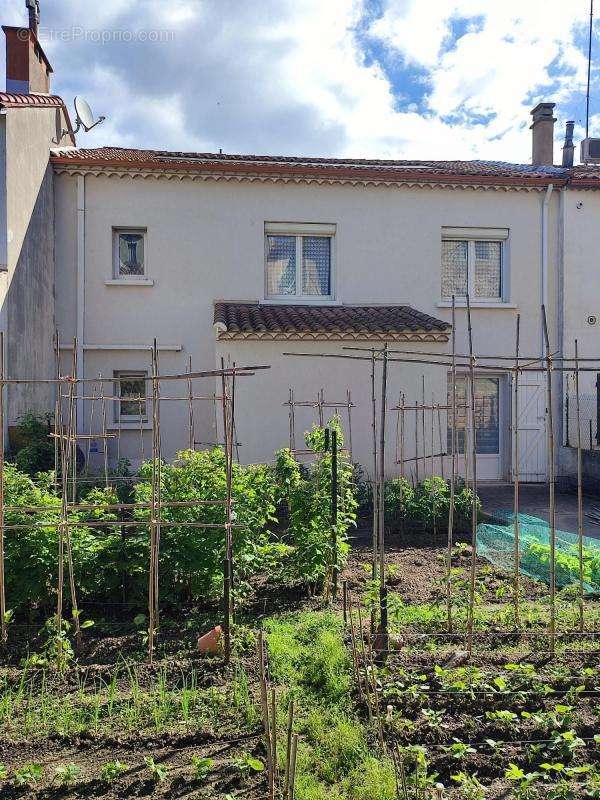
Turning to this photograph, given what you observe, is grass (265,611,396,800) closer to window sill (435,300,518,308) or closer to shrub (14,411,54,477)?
shrub (14,411,54,477)

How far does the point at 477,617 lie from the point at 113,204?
1007cm

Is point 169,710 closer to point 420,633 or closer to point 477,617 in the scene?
point 420,633

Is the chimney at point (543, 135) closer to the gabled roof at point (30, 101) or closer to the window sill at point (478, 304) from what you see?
the window sill at point (478, 304)

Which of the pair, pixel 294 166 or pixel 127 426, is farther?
pixel 294 166

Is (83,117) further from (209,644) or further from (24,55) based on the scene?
(209,644)

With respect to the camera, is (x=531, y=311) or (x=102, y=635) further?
(x=531, y=311)

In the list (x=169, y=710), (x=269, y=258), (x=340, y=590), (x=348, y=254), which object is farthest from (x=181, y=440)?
(x=169, y=710)

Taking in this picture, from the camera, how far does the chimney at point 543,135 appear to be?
15087mm

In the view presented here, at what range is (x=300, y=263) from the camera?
42.1 feet

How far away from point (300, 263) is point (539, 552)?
312 inches

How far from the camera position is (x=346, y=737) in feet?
11.7

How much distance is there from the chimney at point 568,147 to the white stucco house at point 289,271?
5.93ft

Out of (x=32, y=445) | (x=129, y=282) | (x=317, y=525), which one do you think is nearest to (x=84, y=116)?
(x=129, y=282)

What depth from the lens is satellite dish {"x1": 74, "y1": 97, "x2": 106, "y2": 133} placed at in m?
12.7
